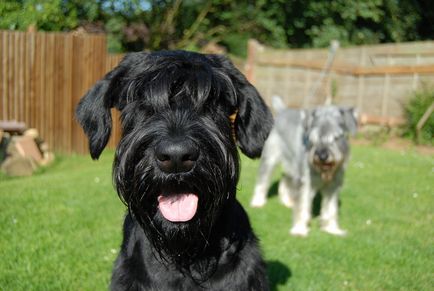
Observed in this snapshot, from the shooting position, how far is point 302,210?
590 centimetres

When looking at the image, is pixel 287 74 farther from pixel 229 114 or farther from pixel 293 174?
pixel 229 114

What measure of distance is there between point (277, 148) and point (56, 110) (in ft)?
18.8

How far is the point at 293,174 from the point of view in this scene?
6.82 m

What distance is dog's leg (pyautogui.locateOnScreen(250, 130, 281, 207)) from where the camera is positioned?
279 inches

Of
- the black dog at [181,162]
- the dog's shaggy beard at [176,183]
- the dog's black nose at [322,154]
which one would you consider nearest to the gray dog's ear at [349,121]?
the dog's black nose at [322,154]

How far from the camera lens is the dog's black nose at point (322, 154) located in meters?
→ 5.54

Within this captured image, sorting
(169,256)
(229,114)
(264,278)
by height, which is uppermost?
(229,114)

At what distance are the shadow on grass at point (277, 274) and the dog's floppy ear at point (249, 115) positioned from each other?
1.69m

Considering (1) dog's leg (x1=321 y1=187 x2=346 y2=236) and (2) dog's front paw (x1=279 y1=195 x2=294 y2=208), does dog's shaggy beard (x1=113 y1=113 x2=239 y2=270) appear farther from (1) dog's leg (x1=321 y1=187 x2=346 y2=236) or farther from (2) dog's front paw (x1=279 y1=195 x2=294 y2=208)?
(2) dog's front paw (x1=279 y1=195 x2=294 y2=208)

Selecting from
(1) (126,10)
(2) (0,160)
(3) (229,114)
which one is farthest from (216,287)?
(1) (126,10)

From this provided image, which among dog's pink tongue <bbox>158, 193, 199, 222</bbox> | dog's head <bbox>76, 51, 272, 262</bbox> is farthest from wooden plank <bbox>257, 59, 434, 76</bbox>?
dog's pink tongue <bbox>158, 193, 199, 222</bbox>

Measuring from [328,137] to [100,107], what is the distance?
3617mm

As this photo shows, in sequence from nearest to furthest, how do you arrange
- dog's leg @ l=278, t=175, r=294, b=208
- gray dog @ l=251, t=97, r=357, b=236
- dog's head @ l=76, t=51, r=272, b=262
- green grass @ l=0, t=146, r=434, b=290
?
dog's head @ l=76, t=51, r=272, b=262 → green grass @ l=0, t=146, r=434, b=290 → gray dog @ l=251, t=97, r=357, b=236 → dog's leg @ l=278, t=175, r=294, b=208

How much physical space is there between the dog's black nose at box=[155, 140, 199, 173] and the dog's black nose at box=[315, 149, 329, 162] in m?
3.66
